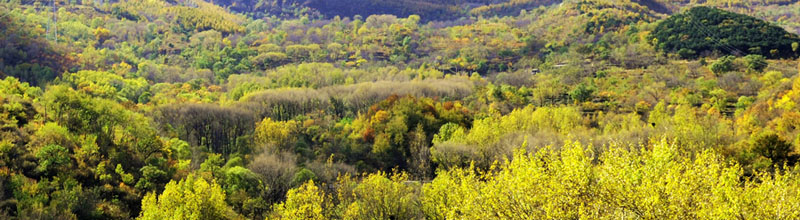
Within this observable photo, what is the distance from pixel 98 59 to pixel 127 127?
84.5m

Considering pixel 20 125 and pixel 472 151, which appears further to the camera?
pixel 472 151

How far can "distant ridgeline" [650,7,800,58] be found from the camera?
117 metres

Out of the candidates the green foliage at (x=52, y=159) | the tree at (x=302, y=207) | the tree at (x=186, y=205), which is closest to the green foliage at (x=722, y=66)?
the tree at (x=302, y=207)

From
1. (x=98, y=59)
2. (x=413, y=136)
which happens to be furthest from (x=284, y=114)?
(x=98, y=59)

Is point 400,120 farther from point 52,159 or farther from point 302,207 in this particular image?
point 52,159

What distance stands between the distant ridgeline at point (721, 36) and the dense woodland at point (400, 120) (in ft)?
1.59

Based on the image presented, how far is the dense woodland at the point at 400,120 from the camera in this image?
25578mm

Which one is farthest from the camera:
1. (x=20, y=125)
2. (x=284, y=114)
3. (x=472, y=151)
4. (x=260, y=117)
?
(x=284, y=114)

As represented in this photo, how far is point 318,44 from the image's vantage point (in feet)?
580

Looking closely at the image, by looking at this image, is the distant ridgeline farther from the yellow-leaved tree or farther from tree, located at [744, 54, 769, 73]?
the yellow-leaved tree

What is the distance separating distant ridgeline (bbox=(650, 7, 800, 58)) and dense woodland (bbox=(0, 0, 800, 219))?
19.1 inches

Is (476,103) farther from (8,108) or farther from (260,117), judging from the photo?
(8,108)

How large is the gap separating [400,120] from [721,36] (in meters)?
83.1

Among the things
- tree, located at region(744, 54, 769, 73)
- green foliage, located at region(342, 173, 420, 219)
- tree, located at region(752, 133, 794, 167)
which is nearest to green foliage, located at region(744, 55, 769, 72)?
tree, located at region(744, 54, 769, 73)
